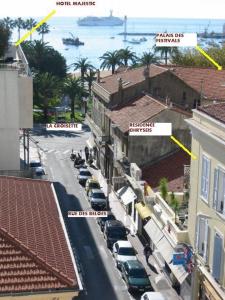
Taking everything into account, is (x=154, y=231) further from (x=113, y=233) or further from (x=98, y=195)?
(x=98, y=195)

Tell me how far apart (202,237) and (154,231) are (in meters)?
7.92

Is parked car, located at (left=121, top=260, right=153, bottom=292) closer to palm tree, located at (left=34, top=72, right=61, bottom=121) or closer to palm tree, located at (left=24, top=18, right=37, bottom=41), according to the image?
palm tree, located at (left=34, top=72, right=61, bottom=121)

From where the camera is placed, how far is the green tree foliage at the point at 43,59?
116125 mm

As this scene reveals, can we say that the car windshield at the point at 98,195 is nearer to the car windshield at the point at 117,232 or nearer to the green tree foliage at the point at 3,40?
the car windshield at the point at 117,232

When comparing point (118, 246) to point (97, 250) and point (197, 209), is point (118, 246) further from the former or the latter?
point (197, 209)

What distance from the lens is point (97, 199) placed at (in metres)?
50.4

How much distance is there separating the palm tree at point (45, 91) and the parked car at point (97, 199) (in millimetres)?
39434

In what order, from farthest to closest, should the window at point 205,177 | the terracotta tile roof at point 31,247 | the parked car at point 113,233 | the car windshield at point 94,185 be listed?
the car windshield at point 94,185 → the parked car at point 113,233 → the window at point 205,177 → the terracotta tile roof at point 31,247

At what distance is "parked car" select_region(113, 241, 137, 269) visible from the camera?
37406 mm

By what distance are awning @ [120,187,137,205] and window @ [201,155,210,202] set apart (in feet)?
51.7

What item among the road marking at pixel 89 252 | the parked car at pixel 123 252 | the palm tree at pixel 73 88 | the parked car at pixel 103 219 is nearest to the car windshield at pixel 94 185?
the parked car at pixel 103 219

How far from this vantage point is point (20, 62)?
3794 centimetres

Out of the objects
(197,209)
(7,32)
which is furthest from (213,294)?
(7,32)

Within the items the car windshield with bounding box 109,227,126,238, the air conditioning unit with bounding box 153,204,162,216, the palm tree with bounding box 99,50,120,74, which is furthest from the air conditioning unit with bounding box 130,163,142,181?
the palm tree with bounding box 99,50,120,74
